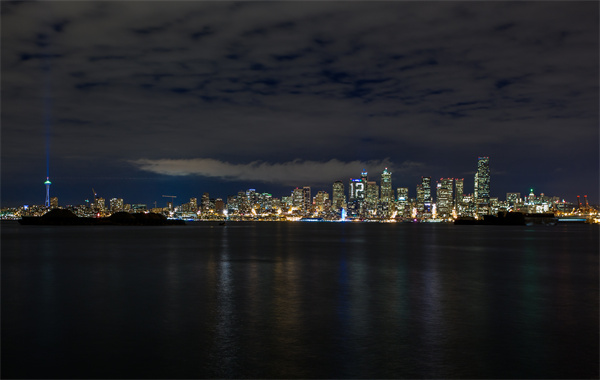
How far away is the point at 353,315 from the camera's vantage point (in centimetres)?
2370

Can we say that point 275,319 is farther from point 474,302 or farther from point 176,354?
point 474,302

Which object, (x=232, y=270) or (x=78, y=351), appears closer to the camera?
(x=78, y=351)

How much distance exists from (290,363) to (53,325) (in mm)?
11651

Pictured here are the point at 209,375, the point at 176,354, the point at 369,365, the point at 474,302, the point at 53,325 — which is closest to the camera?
the point at 209,375


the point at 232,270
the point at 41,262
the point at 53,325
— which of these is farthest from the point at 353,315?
the point at 41,262

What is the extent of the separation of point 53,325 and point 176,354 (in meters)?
7.90

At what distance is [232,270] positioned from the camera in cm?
4288

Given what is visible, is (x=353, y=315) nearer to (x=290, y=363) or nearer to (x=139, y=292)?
(x=290, y=363)

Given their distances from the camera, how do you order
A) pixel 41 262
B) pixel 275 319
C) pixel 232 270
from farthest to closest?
pixel 41 262 < pixel 232 270 < pixel 275 319

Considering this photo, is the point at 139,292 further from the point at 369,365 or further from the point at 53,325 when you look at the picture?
the point at 369,365

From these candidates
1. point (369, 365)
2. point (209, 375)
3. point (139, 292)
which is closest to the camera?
point (209, 375)

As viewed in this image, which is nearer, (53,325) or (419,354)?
(419,354)

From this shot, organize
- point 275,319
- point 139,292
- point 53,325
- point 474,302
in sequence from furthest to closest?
point 139,292 → point 474,302 → point 275,319 → point 53,325

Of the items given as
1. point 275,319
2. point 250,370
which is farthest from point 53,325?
point 250,370
